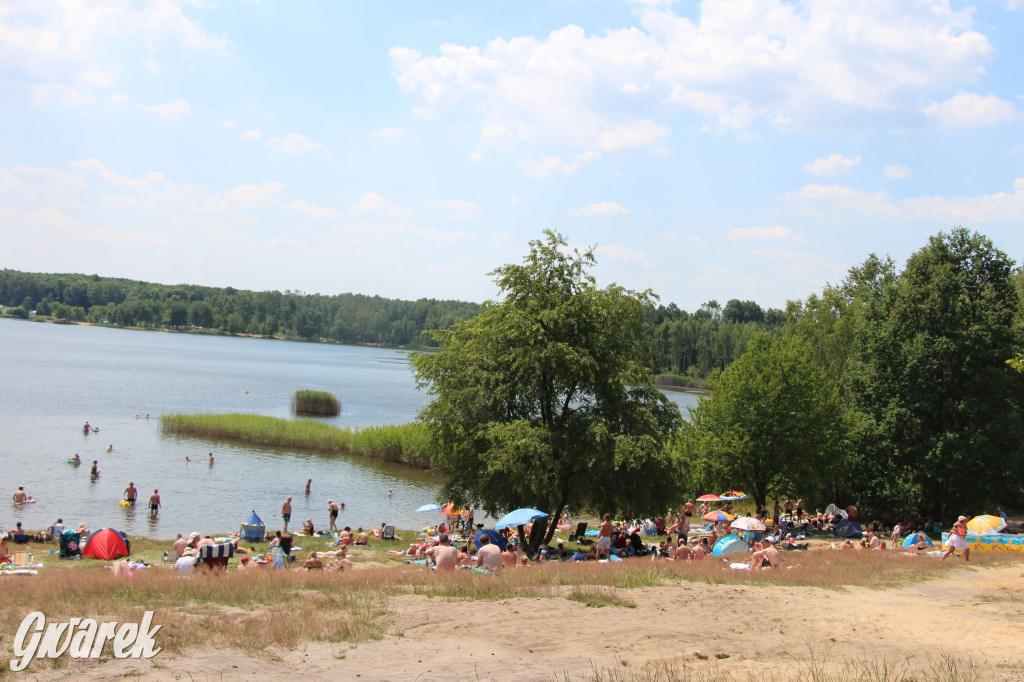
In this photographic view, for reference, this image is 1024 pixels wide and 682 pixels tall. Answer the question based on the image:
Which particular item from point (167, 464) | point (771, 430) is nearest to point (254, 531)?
point (167, 464)

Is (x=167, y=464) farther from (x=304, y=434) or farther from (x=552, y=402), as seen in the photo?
(x=552, y=402)

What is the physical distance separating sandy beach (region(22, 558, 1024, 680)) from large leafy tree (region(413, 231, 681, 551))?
727cm

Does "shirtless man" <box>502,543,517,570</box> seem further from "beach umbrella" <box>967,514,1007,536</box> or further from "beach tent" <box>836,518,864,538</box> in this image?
"beach tent" <box>836,518,864,538</box>

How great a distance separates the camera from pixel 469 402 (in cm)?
2402

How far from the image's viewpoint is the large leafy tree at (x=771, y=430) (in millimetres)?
33812

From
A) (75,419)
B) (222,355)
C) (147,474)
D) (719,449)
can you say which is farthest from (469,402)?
(222,355)

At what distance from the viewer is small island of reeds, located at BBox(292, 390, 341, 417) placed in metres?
68.2

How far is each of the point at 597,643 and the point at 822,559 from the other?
1136 cm

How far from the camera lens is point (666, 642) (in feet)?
37.7

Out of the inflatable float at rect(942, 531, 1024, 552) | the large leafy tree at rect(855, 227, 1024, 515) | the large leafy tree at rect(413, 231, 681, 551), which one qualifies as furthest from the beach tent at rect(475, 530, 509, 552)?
the large leafy tree at rect(855, 227, 1024, 515)

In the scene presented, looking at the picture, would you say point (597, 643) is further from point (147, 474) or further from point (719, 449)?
point (147, 474)

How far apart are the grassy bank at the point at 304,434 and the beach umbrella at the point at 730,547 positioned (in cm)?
2659

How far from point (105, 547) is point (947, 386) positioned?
3223 centimetres

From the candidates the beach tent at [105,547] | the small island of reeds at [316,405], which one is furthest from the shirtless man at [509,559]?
the small island of reeds at [316,405]
